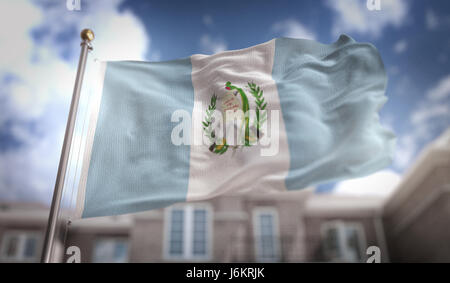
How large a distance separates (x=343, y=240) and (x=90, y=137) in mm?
19144

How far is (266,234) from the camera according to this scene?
2194 centimetres

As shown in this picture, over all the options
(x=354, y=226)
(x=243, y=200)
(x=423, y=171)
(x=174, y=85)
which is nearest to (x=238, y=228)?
(x=243, y=200)

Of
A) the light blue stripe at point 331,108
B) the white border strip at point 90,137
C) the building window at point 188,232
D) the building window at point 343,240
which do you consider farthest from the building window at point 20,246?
the light blue stripe at point 331,108

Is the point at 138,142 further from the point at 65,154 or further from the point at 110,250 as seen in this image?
the point at 110,250

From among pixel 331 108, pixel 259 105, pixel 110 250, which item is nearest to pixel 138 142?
pixel 259 105

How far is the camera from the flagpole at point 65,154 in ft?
14.9

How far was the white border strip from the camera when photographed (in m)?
5.22

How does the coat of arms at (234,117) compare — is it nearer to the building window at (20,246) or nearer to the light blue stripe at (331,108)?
the light blue stripe at (331,108)

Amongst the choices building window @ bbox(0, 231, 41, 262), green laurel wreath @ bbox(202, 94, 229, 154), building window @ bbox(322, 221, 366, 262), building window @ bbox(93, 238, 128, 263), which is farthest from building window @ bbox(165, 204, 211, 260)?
green laurel wreath @ bbox(202, 94, 229, 154)

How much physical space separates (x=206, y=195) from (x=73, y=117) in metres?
1.47

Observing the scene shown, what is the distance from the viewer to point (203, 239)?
21.3 metres

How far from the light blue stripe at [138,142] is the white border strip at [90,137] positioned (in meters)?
0.04

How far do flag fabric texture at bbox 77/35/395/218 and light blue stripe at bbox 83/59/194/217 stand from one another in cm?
1
